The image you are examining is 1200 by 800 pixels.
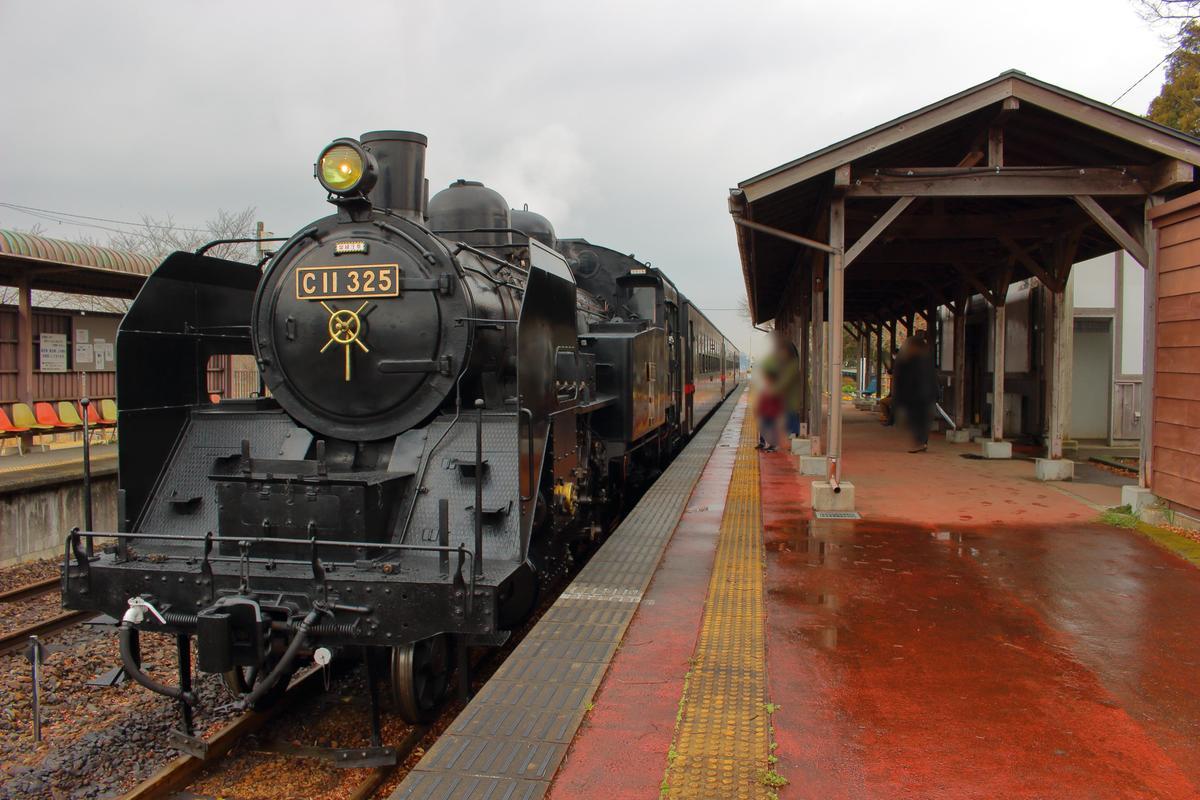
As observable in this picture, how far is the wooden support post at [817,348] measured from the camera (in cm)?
1062

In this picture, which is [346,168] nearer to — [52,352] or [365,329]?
[365,329]

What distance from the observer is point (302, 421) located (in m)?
4.82

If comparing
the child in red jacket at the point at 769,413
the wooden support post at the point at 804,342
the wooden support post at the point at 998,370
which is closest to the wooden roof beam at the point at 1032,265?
the wooden support post at the point at 998,370

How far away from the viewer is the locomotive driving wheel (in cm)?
381

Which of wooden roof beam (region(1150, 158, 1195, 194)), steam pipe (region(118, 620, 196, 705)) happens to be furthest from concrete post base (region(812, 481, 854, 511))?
steam pipe (region(118, 620, 196, 705))

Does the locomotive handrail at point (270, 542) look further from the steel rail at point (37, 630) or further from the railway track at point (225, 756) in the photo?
the steel rail at point (37, 630)

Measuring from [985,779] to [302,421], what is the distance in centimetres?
398

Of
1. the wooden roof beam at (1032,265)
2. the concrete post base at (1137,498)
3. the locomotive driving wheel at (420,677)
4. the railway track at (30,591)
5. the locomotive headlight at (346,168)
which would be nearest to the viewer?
A: the locomotive driving wheel at (420,677)

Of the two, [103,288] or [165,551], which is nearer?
[165,551]

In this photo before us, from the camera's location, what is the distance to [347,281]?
4.69 meters

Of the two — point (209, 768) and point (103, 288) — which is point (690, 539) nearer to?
point (209, 768)

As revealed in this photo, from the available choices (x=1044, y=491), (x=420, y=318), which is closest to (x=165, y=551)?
(x=420, y=318)

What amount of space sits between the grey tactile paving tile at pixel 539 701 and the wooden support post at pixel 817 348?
6.17 metres

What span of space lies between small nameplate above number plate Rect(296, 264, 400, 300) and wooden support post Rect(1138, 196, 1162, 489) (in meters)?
6.92
